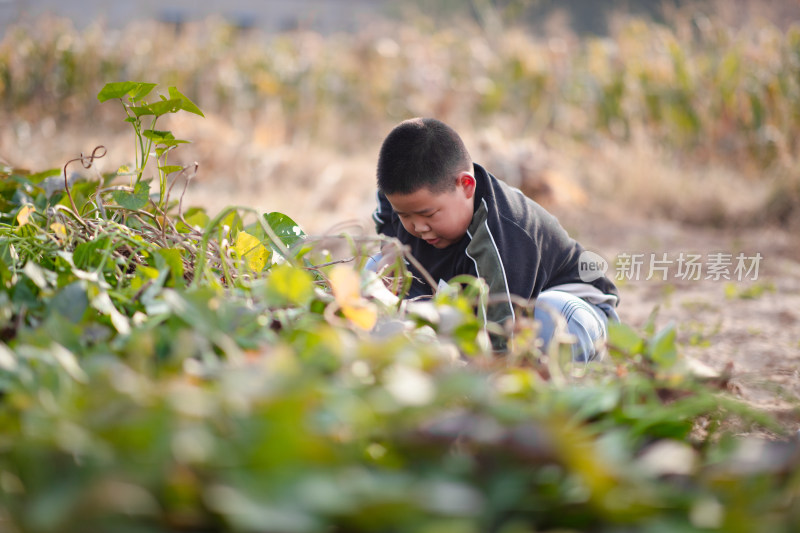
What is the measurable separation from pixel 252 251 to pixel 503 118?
7.11 metres

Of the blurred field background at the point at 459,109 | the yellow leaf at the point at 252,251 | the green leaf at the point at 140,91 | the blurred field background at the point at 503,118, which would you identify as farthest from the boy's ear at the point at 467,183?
the blurred field background at the point at 459,109

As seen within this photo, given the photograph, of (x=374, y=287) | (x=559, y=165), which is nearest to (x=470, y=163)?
(x=374, y=287)

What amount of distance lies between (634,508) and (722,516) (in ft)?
0.25

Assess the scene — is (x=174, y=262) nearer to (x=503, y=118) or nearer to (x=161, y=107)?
(x=161, y=107)

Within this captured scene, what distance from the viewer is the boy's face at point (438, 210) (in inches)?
78.5

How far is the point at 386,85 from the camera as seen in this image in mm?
8047

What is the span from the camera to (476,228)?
210cm

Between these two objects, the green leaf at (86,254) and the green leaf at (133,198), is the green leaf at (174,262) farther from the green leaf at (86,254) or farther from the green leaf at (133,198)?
the green leaf at (133,198)

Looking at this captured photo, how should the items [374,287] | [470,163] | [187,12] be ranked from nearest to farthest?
[374,287] < [470,163] < [187,12]

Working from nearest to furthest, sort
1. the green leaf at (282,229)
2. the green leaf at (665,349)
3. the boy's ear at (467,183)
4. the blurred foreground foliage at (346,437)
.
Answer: the blurred foreground foliage at (346,437)
the green leaf at (665,349)
the green leaf at (282,229)
the boy's ear at (467,183)

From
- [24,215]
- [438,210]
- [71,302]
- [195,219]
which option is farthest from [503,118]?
[71,302]

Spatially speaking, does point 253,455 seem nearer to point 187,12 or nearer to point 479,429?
point 479,429

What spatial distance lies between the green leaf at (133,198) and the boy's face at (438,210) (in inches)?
33.6


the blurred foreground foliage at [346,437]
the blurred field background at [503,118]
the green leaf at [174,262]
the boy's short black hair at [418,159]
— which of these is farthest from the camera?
the blurred field background at [503,118]
